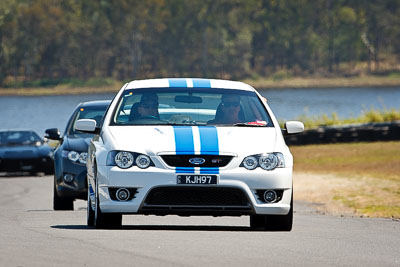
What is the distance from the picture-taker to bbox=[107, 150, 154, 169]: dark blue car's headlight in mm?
9367

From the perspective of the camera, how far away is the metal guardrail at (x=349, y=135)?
113ft

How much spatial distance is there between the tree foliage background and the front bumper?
118947 millimetres

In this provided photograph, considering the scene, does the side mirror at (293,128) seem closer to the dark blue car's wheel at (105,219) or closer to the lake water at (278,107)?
the dark blue car's wheel at (105,219)

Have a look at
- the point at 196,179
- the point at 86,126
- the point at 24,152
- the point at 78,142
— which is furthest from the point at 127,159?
the point at 24,152

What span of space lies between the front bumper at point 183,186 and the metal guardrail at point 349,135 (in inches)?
976

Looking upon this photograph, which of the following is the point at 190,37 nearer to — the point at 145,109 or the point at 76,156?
the point at 76,156

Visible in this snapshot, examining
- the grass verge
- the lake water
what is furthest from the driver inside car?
the lake water

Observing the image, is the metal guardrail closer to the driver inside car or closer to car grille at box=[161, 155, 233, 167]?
the driver inside car

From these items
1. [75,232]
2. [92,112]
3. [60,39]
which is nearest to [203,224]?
[75,232]

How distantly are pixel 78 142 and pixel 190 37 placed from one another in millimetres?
120161

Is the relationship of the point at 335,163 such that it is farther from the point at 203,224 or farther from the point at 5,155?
the point at 203,224

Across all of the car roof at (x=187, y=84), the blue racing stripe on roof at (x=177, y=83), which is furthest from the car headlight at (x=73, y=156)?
the blue racing stripe on roof at (x=177, y=83)

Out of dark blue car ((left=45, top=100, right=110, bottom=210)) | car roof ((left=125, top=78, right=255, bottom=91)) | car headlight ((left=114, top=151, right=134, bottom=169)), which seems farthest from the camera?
dark blue car ((left=45, top=100, right=110, bottom=210))

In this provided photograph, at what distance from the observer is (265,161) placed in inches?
375
